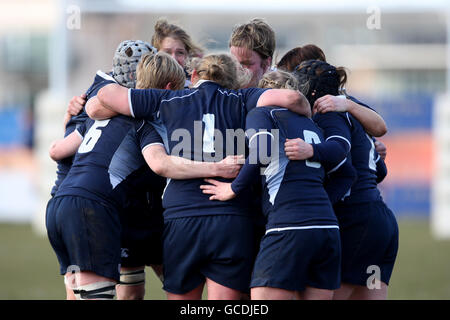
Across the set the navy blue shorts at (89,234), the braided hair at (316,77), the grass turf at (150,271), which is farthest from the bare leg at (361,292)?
the grass turf at (150,271)

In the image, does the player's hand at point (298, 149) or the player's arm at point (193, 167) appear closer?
the player's hand at point (298, 149)

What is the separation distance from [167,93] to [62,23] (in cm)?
1024

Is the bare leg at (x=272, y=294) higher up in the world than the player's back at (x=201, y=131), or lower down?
lower down

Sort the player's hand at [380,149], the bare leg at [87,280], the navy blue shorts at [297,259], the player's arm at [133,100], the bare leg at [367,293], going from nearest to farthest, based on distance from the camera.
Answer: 1. the navy blue shorts at [297,259]
2. the player's arm at [133,100]
3. the bare leg at [87,280]
4. the bare leg at [367,293]
5. the player's hand at [380,149]

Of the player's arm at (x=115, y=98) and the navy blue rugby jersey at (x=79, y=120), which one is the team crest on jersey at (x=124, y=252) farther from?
the player's arm at (x=115, y=98)

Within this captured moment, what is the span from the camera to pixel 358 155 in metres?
4.05

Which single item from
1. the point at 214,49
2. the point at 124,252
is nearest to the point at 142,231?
the point at 124,252

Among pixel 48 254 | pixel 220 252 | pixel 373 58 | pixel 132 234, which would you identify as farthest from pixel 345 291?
pixel 373 58

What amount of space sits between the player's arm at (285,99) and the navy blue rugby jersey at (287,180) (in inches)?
1.2

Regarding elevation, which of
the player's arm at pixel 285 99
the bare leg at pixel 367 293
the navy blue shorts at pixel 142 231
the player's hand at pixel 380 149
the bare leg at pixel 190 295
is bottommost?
the bare leg at pixel 367 293

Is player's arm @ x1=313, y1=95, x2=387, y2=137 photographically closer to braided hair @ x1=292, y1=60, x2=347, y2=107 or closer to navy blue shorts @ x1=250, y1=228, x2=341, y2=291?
braided hair @ x1=292, y1=60, x2=347, y2=107

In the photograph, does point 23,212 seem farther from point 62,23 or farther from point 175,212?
point 175,212

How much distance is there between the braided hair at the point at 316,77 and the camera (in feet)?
12.9

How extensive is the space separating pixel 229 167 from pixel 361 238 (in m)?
0.86
